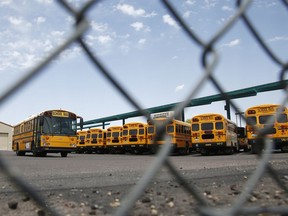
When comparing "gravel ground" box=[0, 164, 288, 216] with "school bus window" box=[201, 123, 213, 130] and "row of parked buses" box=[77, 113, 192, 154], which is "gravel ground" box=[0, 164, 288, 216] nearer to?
"row of parked buses" box=[77, 113, 192, 154]

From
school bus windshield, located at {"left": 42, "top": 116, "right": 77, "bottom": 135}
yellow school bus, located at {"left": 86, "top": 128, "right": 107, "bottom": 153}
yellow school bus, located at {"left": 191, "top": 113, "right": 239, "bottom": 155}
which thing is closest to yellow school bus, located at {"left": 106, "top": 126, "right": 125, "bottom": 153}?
yellow school bus, located at {"left": 86, "top": 128, "right": 107, "bottom": 153}

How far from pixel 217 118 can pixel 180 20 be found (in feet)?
55.4

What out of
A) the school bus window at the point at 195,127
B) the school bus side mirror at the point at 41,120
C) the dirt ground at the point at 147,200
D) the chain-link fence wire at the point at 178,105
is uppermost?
the school bus side mirror at the point at 41,120

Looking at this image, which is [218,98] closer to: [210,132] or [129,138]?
[210,132]

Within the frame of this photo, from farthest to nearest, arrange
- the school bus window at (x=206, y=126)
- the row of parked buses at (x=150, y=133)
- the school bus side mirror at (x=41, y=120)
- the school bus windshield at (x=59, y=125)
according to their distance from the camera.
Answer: the school bus window at (x=206, y=126)
the school bus windshield at (x=59, y=125)
the school bus side mirror at (x=41, y=120)
the row of parked buses at (x=150, y=133)

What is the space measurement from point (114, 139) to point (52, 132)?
9.00 meters

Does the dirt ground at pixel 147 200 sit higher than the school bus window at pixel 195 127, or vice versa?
the school bus window at pixel 195 127

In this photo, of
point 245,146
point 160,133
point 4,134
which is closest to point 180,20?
point 160,133

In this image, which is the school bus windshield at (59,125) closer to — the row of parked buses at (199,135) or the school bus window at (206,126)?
the row of parked buses at (199,135)

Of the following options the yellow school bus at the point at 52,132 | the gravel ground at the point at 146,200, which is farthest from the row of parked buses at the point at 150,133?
the gravel ground at the point at 146,200

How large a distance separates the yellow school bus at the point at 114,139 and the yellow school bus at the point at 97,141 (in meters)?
1.01

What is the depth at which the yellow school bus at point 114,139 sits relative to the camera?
2422cm

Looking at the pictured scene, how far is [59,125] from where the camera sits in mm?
16375

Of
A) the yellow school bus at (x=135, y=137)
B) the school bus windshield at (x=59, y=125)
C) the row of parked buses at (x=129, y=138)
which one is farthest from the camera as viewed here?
the yellow school bus at (x=135, y=137)
